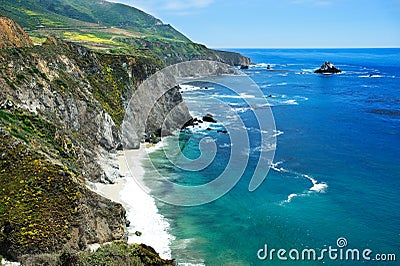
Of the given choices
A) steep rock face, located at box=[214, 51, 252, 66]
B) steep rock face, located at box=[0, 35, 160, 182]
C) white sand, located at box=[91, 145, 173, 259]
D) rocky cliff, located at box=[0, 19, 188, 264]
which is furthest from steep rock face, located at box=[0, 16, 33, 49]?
steep rock face, located at box=[214, 51, 252, 66]

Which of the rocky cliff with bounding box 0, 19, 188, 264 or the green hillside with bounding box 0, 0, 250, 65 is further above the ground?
the green hillside with bounding box 0, 0, 250, 65

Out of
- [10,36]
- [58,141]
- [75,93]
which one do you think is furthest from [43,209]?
[10,36]

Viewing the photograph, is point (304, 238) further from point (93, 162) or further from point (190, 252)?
point (93, 162)

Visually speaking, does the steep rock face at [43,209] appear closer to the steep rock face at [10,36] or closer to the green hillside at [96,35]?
the steep rock face at [10,36]

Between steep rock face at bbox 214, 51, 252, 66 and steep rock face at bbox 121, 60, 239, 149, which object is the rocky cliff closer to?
steep rock face at bbox 121, 60, 239, 149

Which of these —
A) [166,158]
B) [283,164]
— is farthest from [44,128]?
[283,164]

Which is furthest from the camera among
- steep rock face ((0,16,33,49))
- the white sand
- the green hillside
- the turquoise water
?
the green hillside

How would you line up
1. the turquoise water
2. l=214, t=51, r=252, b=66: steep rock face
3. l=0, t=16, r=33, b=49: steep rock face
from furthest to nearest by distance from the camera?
l=214, t=51, r=252, b=66: steep rock face, l=0, t=16, r=33, b=49: steep rock face, the turquoise water
